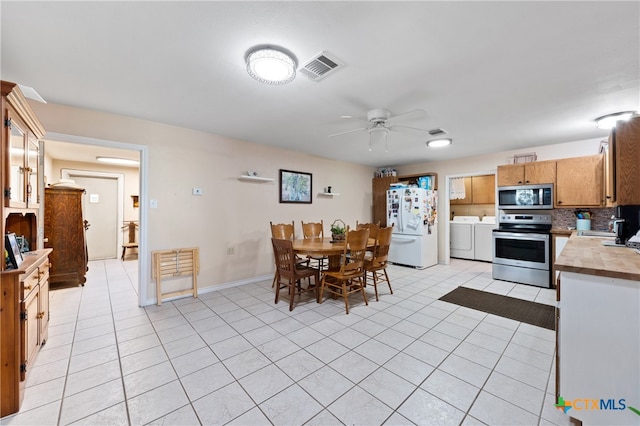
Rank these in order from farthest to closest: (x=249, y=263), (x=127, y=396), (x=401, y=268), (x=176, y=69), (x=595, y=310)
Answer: (x=401, y=268), (x=249, y=263), (x=176, y=69), (x=127, y=396), (x=595, y=310)

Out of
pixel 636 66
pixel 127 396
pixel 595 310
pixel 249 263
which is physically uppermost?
→ pixel 636 66

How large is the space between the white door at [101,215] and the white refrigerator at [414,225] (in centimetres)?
654

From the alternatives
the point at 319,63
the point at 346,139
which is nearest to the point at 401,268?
the point at 346,139

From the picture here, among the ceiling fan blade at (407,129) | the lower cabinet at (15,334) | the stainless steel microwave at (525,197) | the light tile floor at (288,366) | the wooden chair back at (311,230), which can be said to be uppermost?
the ceiling fan blade at (407,129)

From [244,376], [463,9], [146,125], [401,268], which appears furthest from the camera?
[401,268]

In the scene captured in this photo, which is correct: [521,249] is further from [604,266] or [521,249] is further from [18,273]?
[18,273]

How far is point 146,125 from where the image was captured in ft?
10.5

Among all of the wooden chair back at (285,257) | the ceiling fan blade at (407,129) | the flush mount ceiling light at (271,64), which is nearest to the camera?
the flush mount ceiling light at (271,64)

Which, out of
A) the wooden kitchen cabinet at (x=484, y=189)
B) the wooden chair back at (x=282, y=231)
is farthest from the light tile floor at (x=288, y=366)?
the wooden kitchen cabinet at (x=484, y=189)

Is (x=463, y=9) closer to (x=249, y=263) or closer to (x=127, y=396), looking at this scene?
(x=127, y=396)

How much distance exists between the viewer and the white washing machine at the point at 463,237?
6000 mm

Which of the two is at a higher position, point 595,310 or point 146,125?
point 146,125

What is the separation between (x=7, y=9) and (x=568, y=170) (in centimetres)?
601

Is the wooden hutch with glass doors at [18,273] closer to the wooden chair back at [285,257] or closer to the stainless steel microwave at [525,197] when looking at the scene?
the wooden chair back at [285,257]
